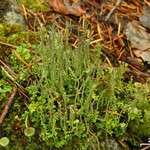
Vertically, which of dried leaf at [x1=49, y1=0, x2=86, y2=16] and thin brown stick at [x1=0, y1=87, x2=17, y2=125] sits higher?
dried leaf at [x1=49, y1=0, x2=86, y2=16]

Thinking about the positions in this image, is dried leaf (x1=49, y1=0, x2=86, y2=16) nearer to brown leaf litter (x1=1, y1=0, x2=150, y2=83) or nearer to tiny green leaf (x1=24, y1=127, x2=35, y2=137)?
brown leaf litter (x1=1, y1=0, x2=150, y2=83)

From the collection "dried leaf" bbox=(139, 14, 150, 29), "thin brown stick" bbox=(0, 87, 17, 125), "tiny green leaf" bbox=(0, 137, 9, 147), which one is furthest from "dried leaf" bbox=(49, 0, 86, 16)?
"tiny green leaf" bbox=(0, 137, 9, 147)

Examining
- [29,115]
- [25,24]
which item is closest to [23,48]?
[25,24]

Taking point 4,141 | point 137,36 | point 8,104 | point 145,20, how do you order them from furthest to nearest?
point 145,20, point 137,36, point 8,104, point 4,141

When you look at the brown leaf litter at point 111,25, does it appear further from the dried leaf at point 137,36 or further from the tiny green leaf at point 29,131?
the tiny green leaf at point 29,131

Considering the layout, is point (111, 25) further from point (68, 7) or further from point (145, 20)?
point (68, 7)

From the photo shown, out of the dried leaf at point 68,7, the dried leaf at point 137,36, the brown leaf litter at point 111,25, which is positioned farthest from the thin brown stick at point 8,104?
the dried leaf at point 137,36

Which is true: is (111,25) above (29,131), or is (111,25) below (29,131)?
above

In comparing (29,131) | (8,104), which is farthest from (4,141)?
(8,104)

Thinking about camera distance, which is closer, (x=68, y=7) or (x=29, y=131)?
(x=29, y=131)
